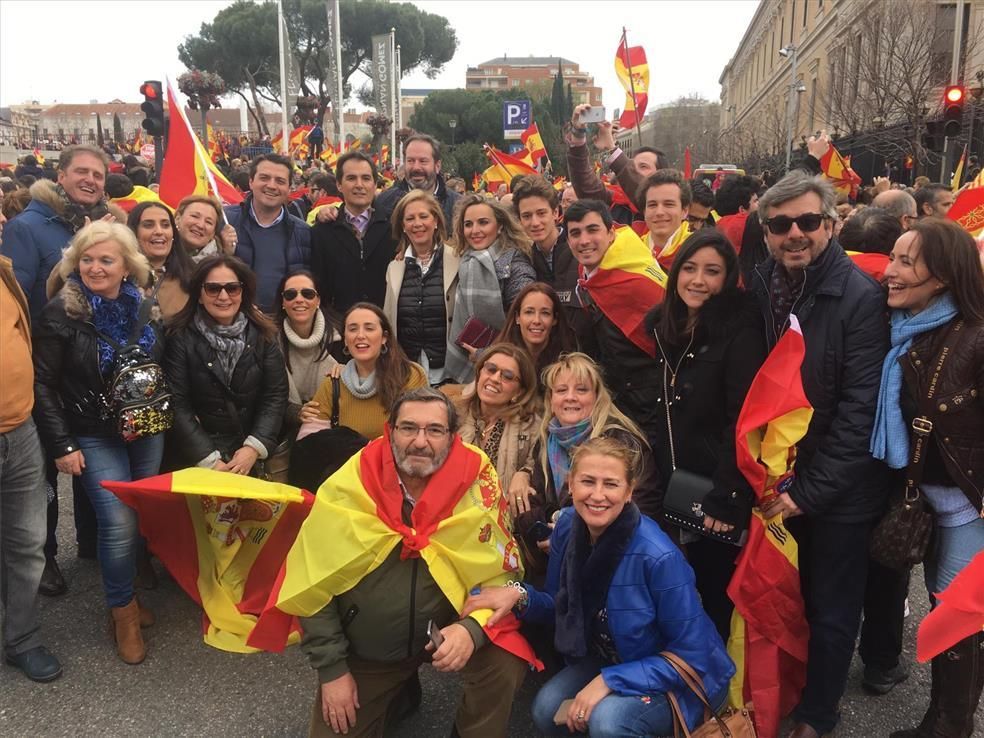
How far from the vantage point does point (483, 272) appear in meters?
4.50

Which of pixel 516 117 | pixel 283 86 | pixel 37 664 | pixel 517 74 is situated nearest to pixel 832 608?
pixel 37 664

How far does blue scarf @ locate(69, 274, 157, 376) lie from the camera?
3.43m

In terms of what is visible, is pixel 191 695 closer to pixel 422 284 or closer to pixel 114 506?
pixel 114 506

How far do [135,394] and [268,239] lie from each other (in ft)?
5.99

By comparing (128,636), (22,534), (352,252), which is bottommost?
(128,636)

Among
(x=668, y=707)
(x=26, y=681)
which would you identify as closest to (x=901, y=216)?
(x=668, y=707)

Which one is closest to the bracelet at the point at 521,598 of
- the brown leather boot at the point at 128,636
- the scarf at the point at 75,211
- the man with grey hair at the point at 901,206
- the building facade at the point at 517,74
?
the brown leather boot at the point at 128,636

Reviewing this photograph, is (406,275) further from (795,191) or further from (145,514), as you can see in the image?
(795,191)

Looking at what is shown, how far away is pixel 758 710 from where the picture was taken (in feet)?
9.76

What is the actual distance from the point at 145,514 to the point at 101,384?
0.62m

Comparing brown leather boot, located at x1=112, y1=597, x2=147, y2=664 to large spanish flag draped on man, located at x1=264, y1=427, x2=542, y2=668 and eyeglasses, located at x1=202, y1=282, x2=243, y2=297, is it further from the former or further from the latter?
eyeglasses, located at x1=202, y1=282, x2=243, y2=297

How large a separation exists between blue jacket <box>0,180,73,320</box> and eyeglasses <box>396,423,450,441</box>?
2341 millimetres

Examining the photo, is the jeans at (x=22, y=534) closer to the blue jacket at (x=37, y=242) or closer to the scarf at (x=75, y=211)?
the blue jacket at (x=37, y=242)

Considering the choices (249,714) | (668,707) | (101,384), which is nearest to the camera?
(668,707)
